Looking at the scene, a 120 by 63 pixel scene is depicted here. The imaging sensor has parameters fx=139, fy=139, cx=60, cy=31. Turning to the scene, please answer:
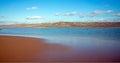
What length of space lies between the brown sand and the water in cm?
13

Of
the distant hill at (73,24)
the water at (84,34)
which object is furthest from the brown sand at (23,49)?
the distant hill at (73,24)

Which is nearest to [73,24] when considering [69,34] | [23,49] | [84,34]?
[69,34]

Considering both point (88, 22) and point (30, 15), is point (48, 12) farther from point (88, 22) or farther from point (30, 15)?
point (88, 22)

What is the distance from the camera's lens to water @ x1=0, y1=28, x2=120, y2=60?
2879 millimetres

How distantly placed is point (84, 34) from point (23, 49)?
1.35m

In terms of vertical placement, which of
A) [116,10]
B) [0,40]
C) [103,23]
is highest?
[116,10]

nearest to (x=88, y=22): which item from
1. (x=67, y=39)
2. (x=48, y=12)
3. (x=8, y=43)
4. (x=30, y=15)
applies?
(x=67, y=39)

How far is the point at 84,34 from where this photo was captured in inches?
122

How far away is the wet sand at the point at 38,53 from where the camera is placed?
2.85 m

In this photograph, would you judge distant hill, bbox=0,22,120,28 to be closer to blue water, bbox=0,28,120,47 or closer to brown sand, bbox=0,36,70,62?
blue water, bbox=0,28,120,47

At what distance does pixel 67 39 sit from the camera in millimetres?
3043

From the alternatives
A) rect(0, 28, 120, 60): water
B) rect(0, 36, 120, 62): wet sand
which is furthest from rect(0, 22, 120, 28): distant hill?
rect(0, 36, 120, 62): wet sand

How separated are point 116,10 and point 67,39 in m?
1.16

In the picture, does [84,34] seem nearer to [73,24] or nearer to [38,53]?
[73,24]
